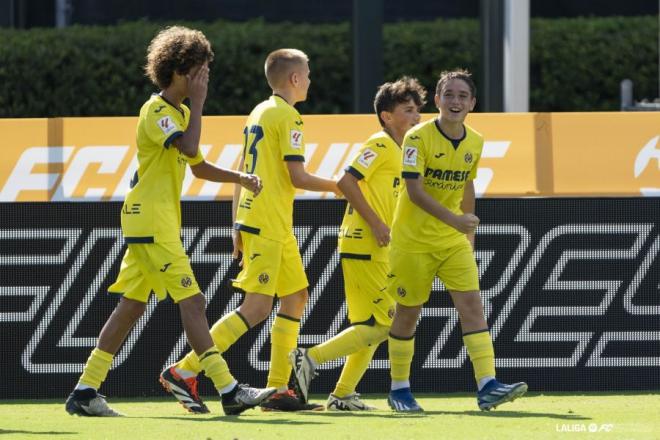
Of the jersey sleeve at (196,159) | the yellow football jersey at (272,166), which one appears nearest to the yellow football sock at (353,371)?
the yellow football jersey at (272,166)

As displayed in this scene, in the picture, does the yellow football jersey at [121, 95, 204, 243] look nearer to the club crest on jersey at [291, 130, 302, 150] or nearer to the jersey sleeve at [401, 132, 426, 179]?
the club crest on jersey at [291, 130, 302, 150]

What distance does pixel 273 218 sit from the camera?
25.9 feet

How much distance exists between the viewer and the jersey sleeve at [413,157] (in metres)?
7.66

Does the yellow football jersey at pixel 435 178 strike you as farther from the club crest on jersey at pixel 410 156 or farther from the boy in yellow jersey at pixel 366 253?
the boy in yellow jersey at pixel 366 253

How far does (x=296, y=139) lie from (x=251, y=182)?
2.19 feet

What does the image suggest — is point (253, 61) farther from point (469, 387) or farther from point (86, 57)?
point (469, 387)

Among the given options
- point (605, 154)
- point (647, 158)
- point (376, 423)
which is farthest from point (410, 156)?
point (647, 158)

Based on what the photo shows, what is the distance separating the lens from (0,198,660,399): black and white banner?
29.4 feet

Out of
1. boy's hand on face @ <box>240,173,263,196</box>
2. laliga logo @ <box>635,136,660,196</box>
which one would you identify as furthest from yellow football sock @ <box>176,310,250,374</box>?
laliga logo @ <box>635,136,660,196</box>

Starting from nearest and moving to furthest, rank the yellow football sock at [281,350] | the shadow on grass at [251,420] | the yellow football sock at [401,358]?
1. the shadow on grass at [251,420]
2. the yellow football sock at [401,358]
3. the yellow football sock at [281,350]

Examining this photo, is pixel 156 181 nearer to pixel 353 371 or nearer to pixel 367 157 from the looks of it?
pixel 367 157

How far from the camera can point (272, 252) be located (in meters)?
7.88

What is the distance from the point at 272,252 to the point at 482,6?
5801mm

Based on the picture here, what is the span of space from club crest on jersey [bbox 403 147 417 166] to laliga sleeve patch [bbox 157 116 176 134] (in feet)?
3.88
